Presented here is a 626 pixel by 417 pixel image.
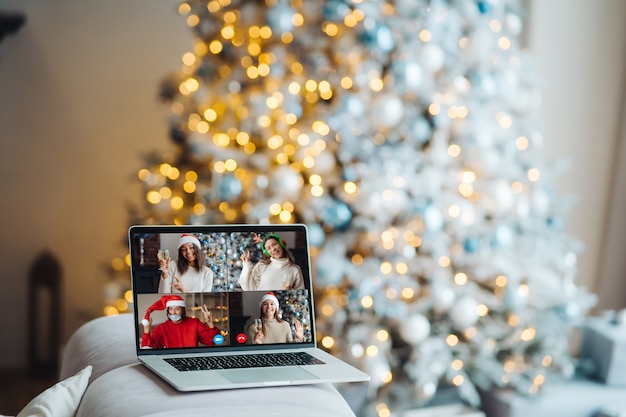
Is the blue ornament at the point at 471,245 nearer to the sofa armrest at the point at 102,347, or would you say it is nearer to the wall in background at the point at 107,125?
the wall in background at the point at 107,125

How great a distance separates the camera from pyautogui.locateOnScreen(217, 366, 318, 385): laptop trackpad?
1.03 meters

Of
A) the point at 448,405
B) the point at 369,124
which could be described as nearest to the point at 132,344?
the point at 369,124

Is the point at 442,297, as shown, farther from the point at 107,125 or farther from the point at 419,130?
the point at 107,125

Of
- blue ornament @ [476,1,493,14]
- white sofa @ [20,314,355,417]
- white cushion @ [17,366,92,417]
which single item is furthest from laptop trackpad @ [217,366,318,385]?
blue ornament @ [476,1,493,14]

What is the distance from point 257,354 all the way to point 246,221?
1.33 metres

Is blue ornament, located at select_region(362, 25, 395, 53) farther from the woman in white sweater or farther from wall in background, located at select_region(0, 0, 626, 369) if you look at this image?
the woman in white sweater

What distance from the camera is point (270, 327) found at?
3.99 feet

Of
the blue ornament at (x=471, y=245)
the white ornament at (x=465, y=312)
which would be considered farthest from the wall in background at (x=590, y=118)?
the white ornament at (x=465, y=312)

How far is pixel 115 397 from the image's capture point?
39.0 inches

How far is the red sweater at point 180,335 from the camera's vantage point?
1.17 meters

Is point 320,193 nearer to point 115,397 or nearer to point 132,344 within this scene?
point 132,344

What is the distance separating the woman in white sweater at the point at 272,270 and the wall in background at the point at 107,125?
7.59 feet

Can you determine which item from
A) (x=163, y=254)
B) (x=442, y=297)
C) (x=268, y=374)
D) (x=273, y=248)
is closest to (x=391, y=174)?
(x=442, y=297)

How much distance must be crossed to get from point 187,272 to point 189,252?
0.11 ft
